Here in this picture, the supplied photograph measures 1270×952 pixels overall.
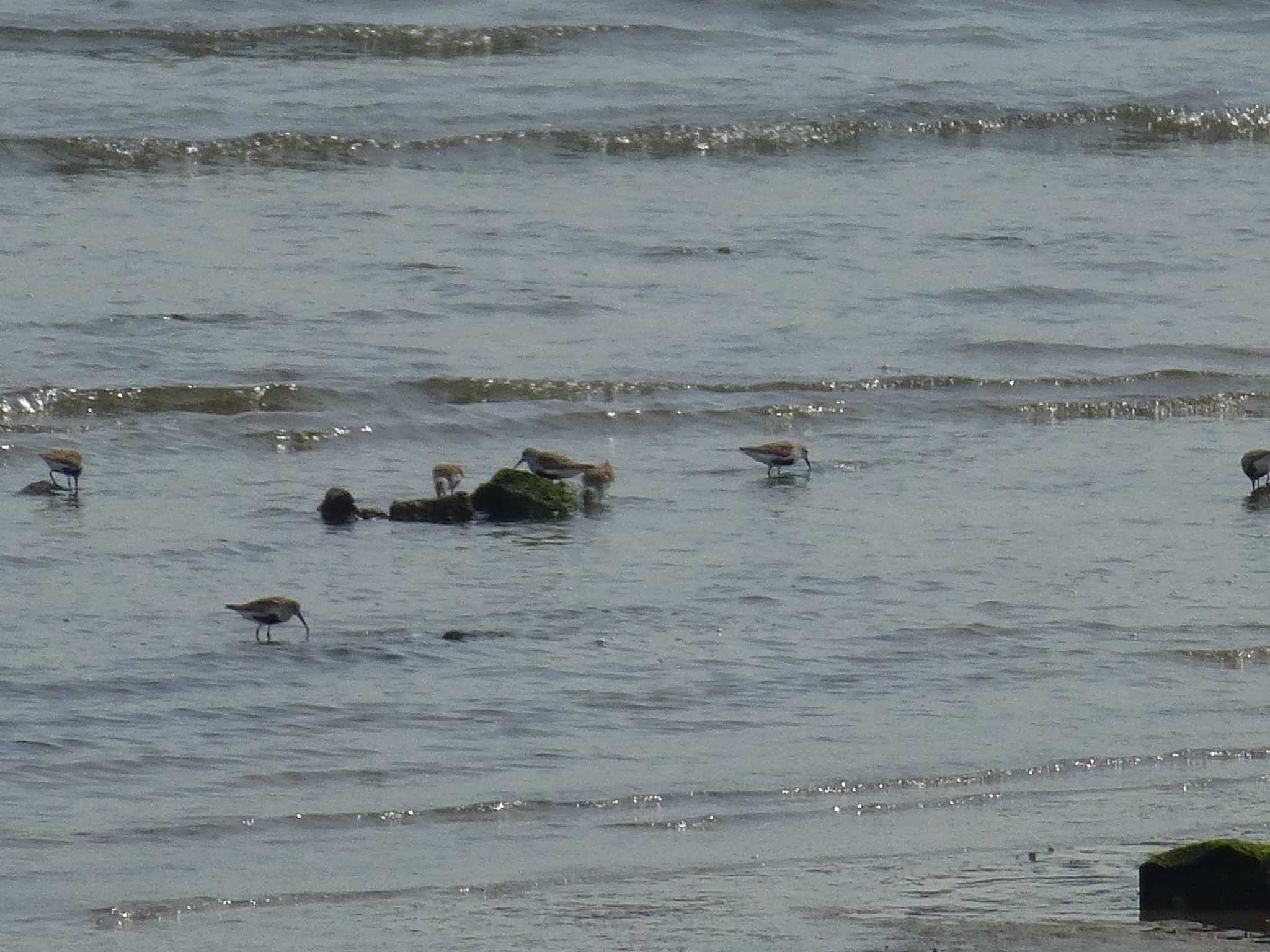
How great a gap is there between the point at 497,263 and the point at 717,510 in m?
4.70

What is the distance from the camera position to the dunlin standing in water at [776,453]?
34.4ft

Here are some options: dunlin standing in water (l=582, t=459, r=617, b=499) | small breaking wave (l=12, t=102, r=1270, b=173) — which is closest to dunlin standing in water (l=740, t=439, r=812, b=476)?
dunlin standing in water (l=582, t=459, r=617, b=499)

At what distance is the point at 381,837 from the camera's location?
610 centimetres

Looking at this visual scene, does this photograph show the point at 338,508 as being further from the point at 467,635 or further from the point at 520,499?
the point at 467,635

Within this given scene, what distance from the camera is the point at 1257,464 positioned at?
413 inches

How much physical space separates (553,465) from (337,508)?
3.89 feet

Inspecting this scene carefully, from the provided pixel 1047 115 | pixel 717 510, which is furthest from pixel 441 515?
pixel 1047 115

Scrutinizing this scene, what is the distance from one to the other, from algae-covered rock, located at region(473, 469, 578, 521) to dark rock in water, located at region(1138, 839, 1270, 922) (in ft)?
14.8

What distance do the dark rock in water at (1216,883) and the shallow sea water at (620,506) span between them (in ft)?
0.43

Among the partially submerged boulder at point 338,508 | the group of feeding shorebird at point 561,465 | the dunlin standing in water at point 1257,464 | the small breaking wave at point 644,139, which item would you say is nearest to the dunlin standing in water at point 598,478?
the group of feeding shorebird at point 561,465

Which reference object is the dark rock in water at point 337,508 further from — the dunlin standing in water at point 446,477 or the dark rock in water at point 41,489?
the dark rock in water at point 41,489

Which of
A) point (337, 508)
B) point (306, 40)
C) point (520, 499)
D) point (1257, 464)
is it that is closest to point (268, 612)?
point (337, 508)

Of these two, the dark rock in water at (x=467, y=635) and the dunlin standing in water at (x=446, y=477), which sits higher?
the dunlin standing in water at (x=446, y=477)

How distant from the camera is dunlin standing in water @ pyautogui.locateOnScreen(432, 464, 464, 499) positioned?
32.2 ft
